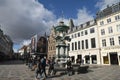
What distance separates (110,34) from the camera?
41688mm

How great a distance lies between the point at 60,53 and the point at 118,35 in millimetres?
20205

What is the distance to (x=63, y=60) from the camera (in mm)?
25359

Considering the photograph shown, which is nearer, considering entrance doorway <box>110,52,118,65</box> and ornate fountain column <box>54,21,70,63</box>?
ornate fountain column <box>54,21,70,63</box>

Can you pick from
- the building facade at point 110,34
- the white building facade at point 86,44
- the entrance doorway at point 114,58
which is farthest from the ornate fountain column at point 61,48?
the white building facade at point 86,44

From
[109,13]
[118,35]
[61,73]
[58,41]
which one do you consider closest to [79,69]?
[61,73]

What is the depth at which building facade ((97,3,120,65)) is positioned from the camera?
1571 inches

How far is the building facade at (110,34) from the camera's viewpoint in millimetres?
39906

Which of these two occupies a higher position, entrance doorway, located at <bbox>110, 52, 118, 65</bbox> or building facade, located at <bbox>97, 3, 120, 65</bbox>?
building facade, located at <bbox>97, 3, 120, 65</bbox>

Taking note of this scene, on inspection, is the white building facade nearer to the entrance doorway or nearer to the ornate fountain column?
the entrance doorway

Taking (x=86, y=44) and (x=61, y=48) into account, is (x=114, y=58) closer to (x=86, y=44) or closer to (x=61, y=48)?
(x=86, y=44)

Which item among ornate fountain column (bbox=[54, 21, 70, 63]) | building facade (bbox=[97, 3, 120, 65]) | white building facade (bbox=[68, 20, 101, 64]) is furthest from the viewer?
white building facade (bbox=[68, 20, 101, 64])

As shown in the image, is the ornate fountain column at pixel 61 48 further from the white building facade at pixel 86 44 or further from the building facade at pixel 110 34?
the white building facade at pixel 86 44

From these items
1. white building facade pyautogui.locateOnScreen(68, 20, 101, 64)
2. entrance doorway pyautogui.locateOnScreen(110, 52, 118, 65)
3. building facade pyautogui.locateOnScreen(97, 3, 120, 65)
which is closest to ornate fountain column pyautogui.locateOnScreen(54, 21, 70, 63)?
building facade pyautogui.locateOnScreen(97, 3, 120, 65)

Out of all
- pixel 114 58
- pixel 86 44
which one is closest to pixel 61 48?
pixel 114 58
